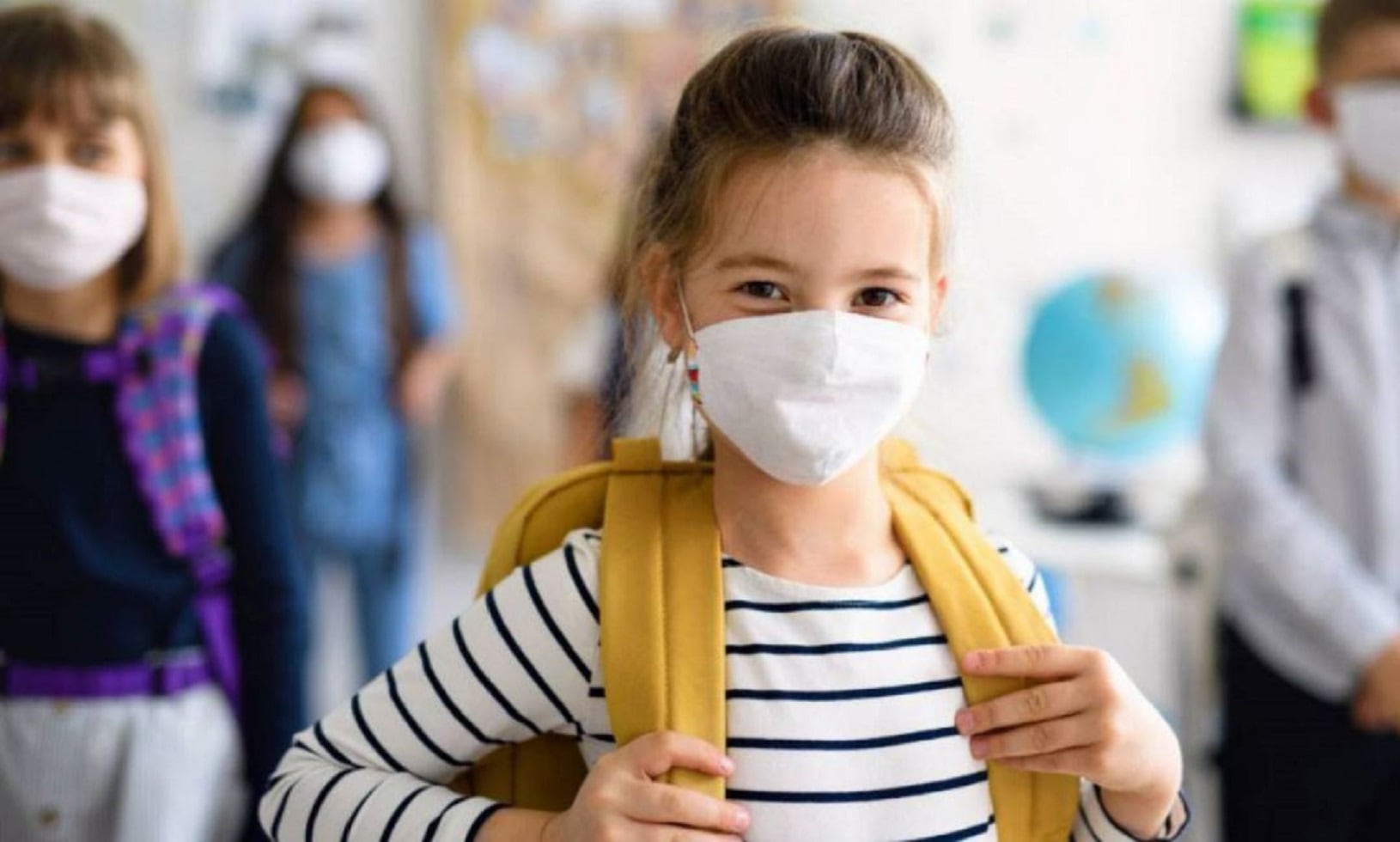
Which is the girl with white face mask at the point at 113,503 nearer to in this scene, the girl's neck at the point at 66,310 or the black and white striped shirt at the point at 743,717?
the girl's neck at the point at 66,310

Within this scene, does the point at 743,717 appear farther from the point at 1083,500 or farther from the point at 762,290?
the point at 1083,500

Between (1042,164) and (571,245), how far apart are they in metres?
1.27

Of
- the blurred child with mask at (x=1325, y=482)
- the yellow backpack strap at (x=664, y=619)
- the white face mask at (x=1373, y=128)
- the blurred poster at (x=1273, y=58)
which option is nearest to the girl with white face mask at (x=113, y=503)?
the yellow backpack strap at (x=664, y=619)

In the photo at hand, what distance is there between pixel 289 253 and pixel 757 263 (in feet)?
7.84

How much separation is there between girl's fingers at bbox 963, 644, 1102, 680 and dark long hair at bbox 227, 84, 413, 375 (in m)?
2.46

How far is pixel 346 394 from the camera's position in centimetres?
313

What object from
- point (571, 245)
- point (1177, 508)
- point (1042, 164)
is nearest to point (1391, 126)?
point (1177, 508)

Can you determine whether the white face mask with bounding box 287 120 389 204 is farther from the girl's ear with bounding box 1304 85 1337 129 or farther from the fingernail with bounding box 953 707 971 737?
the fingernail with bounding box 953 707 971 737

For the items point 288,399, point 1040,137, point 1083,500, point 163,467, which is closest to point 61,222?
point 163,467

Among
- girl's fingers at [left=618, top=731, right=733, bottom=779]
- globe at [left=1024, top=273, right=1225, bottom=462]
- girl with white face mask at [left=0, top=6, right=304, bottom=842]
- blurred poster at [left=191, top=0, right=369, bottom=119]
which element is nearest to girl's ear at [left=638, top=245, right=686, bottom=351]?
girl's fingers at [left=618, top=731, right=733, bottom=779]

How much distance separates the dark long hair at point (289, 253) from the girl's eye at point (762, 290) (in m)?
2.34

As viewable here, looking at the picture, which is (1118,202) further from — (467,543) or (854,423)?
(854,423)

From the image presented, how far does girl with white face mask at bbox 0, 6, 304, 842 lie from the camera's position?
4.20 ft

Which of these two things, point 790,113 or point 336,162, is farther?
point 336,162
